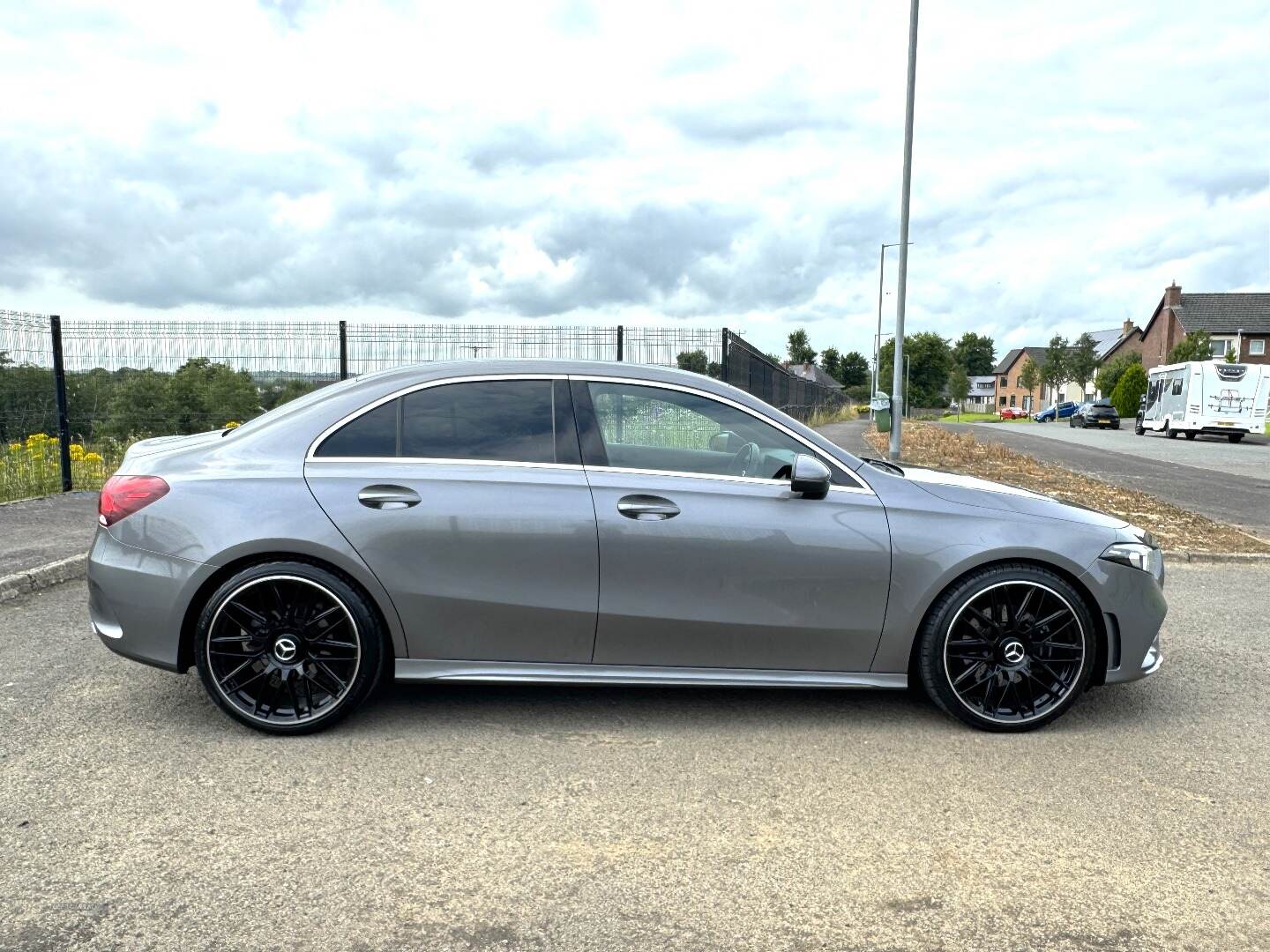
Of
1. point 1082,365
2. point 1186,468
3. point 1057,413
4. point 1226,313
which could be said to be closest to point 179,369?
point 1186,468

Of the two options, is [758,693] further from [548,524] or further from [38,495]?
[38,495]

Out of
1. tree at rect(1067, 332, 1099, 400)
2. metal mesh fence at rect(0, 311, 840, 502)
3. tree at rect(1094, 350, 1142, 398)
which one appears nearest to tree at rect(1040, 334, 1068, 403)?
tree at rect(1067, 332, 1099, 400)

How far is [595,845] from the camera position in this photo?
3.11 meters

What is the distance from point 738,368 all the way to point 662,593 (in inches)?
411

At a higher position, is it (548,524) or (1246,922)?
(548,524)

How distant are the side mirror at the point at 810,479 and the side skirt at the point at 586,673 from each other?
78 cm

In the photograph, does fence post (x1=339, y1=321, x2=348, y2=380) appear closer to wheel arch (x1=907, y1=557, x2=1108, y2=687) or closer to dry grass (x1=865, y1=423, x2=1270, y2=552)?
dry grass (x1=865, y1=423, x2=1270, y2=552)

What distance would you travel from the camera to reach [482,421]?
4.12 metres

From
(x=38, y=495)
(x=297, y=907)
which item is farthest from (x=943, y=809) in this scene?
(x=38, y=495)

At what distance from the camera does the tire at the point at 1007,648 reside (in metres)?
4.05

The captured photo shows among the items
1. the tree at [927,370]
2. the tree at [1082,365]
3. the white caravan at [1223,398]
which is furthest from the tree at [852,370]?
the white caravan at [1223,398]

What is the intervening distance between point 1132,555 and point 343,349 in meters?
9.29

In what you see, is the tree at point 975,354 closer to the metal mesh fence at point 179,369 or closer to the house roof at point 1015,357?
the house roof at point 1015,357

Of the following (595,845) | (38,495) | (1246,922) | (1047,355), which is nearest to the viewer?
(1246,922)
